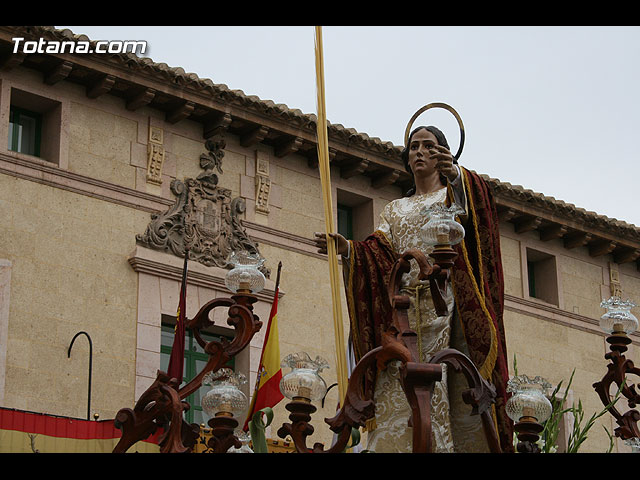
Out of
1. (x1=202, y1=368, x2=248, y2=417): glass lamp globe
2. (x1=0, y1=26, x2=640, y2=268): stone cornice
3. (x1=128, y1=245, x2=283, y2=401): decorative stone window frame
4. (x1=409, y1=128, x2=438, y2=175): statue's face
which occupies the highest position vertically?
(x1=0, y1=26, x2=640, y2=268): stone cornice

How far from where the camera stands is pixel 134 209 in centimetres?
1645

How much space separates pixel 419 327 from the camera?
909cm

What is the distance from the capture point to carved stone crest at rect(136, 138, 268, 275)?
16516 mm

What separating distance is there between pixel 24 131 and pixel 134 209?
148 centimetres

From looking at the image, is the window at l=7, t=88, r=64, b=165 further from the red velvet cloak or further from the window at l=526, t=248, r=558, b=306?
the window at l=526, t=248, r=558, b=306

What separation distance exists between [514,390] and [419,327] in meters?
1.58

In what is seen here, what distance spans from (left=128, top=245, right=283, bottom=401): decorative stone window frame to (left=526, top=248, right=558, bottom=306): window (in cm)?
540

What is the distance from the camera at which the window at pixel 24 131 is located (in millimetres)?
16109

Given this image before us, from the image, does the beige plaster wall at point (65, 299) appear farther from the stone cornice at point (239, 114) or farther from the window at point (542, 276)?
the window at point (542, 276)

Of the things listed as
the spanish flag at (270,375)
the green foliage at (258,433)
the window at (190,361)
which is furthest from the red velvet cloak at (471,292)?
the window at (190,361)

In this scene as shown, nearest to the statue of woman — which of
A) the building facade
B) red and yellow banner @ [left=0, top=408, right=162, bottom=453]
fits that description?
red and yellow banner @ [left=0, top=408, right=162, bottom=453]
